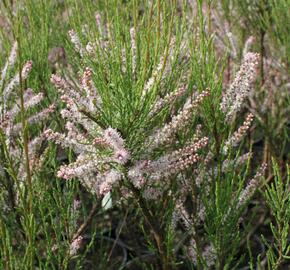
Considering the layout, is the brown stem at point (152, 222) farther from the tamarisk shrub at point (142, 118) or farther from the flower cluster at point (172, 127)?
the flower cluster at point (172, 127)

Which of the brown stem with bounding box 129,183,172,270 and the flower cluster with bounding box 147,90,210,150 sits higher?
the flower cluster with bounding box 147,90,210,150

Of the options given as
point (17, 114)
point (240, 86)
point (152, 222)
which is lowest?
point (152, 222)

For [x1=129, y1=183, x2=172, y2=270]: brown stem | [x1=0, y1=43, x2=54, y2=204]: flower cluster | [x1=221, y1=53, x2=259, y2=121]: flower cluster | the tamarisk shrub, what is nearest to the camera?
the tamarisk shrub

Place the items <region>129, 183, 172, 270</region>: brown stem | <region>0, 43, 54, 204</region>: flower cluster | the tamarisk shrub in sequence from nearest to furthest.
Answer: the tamarisk shrub, <region>129, 183, 172, 270</region>: brown stem, <region>0, 43, 54, 204</region>: flower cluster

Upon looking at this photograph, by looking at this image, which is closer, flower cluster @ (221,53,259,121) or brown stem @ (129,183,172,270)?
brown stem @ (129,183,172,270)

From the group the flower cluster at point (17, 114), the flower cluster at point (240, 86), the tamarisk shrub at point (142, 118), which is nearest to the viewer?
the tamarisk shrub at point (142, 118)

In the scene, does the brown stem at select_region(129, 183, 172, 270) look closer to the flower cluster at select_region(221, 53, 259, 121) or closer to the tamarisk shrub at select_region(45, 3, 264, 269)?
the tamarisk shrub at select_region(45, 3, 264, 269)

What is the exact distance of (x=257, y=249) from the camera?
120 inches

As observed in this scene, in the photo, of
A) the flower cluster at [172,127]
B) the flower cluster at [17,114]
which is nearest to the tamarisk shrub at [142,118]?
the flower cluster at [172,127]

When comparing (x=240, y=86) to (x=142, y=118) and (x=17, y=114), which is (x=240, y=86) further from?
(x=17, y=114)

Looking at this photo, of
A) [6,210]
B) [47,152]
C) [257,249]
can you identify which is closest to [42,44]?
[47,152]

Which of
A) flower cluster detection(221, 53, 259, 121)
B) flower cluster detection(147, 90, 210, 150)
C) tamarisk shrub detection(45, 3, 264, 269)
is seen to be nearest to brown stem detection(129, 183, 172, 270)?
tamarisk shrub detection(45, 3, 264, 269)

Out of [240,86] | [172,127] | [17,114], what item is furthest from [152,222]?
[17,114]

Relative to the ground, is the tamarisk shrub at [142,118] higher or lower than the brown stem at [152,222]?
higher
